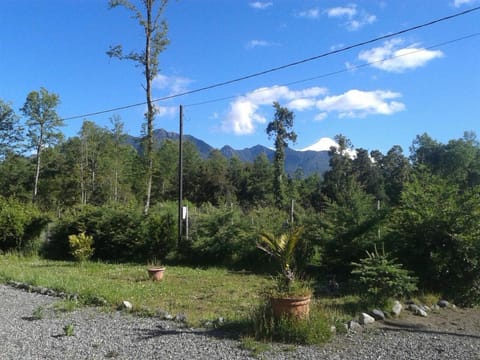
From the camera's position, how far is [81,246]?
48.8ft

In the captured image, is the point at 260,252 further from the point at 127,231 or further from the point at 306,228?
the point at 127,231

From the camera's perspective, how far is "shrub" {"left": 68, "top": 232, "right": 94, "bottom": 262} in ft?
48.0

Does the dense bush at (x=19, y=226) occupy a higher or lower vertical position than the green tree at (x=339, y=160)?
lower

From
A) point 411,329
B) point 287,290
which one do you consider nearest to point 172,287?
point 287,290

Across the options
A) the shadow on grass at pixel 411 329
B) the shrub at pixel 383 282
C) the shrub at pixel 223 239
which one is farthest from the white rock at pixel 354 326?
the shrub at pixel 223 239

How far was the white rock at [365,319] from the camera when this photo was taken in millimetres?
5970

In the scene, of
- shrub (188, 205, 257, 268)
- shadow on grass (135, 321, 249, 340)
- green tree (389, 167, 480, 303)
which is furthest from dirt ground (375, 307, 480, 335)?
shrub (188, 205, 257, 268)

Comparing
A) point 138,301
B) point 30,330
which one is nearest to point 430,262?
point 138,301

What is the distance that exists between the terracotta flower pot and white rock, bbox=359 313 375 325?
0.94 m

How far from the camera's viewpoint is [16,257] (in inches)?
609

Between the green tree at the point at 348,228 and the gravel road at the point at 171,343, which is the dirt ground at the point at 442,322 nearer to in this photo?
the gravel road at the point at 171,343

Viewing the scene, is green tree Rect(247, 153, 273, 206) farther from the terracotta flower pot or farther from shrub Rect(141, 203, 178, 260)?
the terracotta flower pot

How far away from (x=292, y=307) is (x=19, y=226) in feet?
46.8

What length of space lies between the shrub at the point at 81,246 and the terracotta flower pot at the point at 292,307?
1062 cm
